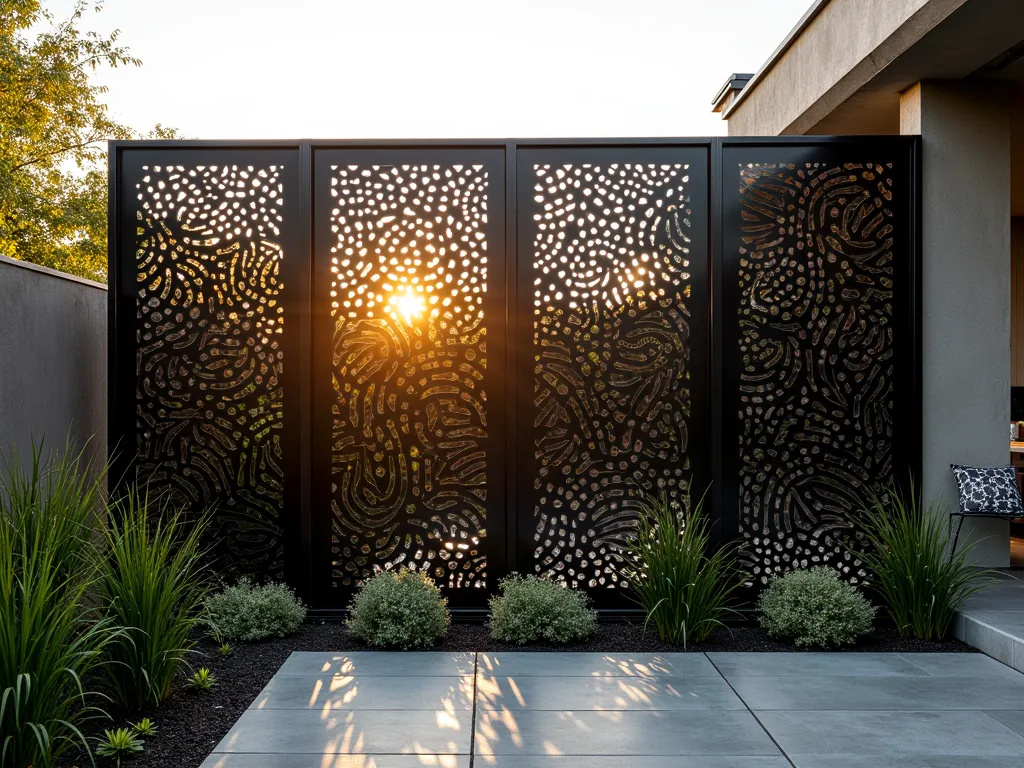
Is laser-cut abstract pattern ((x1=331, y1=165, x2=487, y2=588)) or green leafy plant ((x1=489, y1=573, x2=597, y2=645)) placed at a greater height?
laser-cut abstract pattern ((x1=331, y1=165, x2=487, y2=588))

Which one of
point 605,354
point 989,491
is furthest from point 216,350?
point 989,491

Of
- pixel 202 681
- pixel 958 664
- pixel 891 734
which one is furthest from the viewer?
pixel 958 664

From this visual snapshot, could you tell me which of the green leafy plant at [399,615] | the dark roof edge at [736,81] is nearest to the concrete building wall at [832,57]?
the dark roof edge at [736,81]

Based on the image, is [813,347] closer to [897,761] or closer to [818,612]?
[818,612]

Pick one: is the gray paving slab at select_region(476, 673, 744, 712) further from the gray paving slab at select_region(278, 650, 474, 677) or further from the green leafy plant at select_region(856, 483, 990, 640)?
the green leafy plant at select_region(856, 483, 990, 640)

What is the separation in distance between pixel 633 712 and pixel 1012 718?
1607mm

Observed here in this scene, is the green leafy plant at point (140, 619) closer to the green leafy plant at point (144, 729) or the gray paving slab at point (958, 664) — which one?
the green leafy plant at point (144, 729)

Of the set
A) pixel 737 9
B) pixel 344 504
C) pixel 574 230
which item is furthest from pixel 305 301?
pixel 737 9

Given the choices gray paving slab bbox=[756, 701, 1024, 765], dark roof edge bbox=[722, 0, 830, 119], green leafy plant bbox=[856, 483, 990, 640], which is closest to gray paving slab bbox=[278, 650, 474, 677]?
gray paving slab bbox=[756, 701, 1024, 765]

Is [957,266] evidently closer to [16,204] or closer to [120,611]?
[120,611]

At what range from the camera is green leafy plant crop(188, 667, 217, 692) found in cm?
392

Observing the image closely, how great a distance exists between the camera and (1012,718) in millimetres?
3646

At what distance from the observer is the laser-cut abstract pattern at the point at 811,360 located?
5344 millimetres

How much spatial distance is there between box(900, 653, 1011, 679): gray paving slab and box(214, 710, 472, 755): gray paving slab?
243 centimetres
